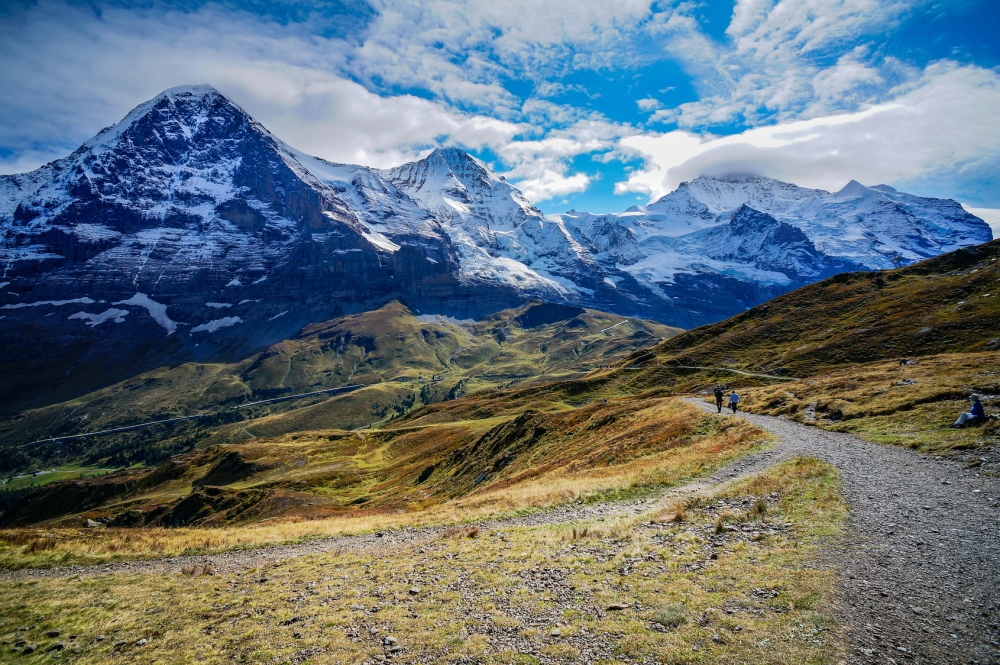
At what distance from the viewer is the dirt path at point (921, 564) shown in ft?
30.3

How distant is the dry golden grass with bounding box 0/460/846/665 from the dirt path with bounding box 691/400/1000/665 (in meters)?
0.69

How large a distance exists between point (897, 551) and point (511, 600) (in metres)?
11.5

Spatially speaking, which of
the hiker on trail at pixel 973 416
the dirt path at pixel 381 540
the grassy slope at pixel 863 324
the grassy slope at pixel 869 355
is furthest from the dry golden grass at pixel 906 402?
the grassy slope at pixel 863 324

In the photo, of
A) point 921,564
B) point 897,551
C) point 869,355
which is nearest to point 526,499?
point 897,551

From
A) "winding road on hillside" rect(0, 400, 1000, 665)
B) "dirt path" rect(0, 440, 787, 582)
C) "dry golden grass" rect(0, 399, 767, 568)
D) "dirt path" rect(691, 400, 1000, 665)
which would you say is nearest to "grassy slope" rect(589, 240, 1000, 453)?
"winding road on hillside" rect(0, 400, 1000, 665)

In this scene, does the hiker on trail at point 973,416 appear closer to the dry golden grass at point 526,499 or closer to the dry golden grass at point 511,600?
the dry golden grass at point 526,499

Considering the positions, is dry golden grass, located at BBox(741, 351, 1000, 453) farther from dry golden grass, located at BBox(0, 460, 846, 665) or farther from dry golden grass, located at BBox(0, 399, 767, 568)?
dry golden grass, located at BBox(0, 460, 846, 665)

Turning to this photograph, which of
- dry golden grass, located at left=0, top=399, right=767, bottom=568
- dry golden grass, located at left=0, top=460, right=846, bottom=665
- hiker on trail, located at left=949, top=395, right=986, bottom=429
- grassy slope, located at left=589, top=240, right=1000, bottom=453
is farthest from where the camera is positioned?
grassy slope, located at left=589, top=240, right=1000, bottom=453

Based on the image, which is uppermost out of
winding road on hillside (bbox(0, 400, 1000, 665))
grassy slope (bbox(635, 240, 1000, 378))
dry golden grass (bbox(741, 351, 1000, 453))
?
grassy slope (bbox(635, 240, 1000, 378))

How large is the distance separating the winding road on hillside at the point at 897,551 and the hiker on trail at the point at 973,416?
3971mm

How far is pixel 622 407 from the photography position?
213 ft

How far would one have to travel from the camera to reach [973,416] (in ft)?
84.2

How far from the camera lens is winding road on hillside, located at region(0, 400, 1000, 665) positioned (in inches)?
370

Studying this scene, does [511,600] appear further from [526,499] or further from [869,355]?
[869,355]
